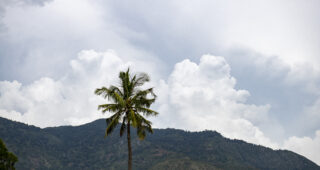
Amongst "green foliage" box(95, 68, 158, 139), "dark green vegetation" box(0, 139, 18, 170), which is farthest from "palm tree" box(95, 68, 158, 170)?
"dark green vegetation" box(0, 139, 18, 170)

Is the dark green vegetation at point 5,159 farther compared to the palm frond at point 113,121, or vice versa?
the dark green vegetation at point 5,159

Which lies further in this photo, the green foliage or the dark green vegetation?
the dark green vegetation

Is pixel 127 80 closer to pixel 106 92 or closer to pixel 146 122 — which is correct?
pixel 106 92

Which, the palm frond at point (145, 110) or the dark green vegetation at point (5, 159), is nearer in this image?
the palm frond at point (145, 110)

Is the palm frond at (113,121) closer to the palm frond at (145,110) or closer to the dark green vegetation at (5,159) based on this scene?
the palm frond at (145,110)

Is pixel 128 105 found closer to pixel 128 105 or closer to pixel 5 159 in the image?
pixel 128 105

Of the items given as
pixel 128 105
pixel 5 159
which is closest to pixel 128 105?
pixel 128 105

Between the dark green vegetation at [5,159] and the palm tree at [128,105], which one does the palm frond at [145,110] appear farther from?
the dark green vegetation at [5,159]

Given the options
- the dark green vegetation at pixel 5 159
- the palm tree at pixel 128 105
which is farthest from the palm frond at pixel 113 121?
the dark green vegetation at pixel 5 159

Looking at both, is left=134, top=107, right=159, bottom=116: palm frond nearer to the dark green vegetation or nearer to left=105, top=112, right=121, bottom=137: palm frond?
left=105, top=112, right=121, bottom=137: palm frond

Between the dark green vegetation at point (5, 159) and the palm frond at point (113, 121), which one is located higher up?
the palm frond at point (113, 121)

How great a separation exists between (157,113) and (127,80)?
11.0ft

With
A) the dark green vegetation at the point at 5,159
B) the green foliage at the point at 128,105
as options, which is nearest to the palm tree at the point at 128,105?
the green foliage at the point at 128,105

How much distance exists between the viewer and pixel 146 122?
21.1 metres
